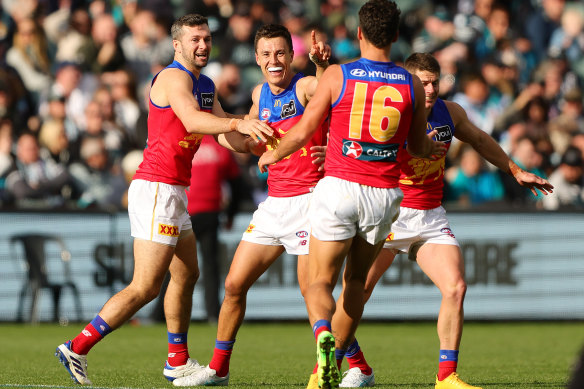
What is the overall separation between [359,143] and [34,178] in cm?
971

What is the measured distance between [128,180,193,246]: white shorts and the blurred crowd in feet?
21.5

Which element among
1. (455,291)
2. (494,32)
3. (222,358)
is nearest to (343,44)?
(494,32)

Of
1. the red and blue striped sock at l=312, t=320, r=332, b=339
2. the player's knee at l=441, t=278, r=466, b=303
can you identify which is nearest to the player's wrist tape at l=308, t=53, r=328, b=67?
the player's knee at l=441, t=278, r=466, b=303

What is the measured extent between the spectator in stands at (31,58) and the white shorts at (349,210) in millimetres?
11989

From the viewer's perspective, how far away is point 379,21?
22.4 ft

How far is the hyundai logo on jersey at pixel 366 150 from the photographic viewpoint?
6.93 m

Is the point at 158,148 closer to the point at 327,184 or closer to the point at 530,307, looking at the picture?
the point at 327,184

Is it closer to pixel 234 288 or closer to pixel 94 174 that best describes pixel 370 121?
pixel 234 288

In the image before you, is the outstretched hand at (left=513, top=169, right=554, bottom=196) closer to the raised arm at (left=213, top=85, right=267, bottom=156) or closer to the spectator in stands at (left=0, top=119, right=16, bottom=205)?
the raised arm at (left=213, top=85, right=267, bottom=156)

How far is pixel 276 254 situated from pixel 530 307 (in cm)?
758

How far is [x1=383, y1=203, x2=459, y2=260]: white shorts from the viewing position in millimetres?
8133

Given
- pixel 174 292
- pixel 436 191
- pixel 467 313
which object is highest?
pixel 436 191

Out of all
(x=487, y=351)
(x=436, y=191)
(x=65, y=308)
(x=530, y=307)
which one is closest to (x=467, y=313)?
(x=530, y=307)

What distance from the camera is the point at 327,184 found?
23.0 feet
